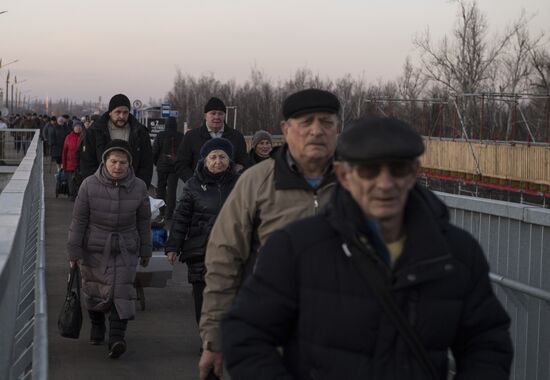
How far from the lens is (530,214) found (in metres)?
7.53

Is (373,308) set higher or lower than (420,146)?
lower

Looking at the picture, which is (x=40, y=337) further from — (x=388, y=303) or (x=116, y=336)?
(x=116, y=336)

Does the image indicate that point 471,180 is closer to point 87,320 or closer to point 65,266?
point 65,266

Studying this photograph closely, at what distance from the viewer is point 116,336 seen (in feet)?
30.7

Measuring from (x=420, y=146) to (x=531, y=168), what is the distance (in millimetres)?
28543

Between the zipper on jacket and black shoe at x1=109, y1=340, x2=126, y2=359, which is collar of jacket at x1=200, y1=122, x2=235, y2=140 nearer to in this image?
black shoe at x1=109, y1=340, x2=126, y2=359

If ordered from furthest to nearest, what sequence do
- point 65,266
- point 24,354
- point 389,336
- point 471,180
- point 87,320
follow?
point 471,180, point 65,266, point 87,320, point 24,354, point 389,336

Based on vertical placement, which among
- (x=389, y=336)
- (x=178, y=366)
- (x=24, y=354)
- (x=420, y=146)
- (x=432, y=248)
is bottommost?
(x=178, y=366)

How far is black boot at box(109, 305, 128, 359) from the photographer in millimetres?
9281

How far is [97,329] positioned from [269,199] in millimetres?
5326

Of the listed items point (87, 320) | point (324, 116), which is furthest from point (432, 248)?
point (87, 320)

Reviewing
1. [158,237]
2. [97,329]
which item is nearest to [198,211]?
[97,329]

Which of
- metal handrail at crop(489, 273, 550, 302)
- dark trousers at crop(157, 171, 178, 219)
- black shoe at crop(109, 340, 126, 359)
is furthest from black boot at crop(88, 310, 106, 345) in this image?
dark trousers at crop(157, 171, 178, 219)

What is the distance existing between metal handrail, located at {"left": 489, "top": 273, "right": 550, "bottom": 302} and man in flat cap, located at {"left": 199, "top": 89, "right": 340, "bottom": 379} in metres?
2.39
